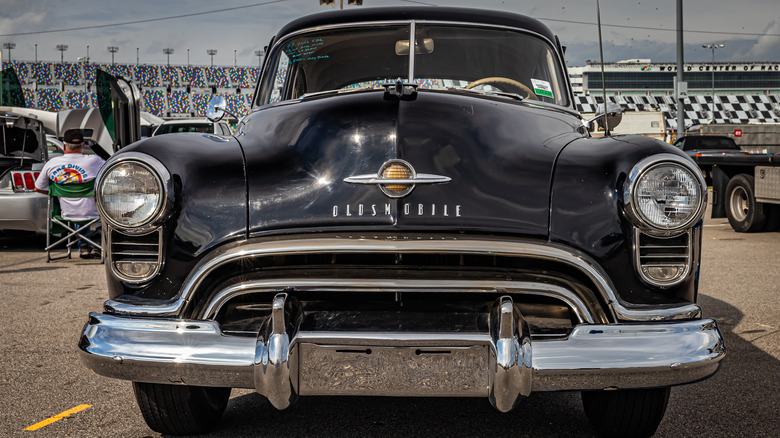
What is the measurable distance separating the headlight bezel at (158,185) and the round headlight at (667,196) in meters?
1.39

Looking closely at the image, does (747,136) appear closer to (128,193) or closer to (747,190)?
(747,190)

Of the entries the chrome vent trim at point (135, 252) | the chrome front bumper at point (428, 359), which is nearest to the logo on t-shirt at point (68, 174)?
the chrome vent trim at point (135, 252)

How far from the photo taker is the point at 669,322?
86.6 inches

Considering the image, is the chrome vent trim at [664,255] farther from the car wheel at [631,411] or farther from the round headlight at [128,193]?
the round headlight at [128,193]

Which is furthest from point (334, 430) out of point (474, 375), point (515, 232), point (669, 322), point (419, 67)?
point (419, 67)

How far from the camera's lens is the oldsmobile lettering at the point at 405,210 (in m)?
2.25

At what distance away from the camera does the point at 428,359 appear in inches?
81.8

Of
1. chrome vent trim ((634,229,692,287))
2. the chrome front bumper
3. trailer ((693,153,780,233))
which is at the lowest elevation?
the chrome front bumper

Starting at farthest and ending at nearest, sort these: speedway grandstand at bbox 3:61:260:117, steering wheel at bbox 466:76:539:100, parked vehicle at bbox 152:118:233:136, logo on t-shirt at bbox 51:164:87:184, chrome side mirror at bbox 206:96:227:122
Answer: speedway grandstand at bbox 3:61:260:117 → parked vehicle at bbox 152:118:233:136 → logo on t-shirt at bbox 51:164:87:184 → chrome side mirror at bbox 206:96:227:122 → steering wheel at bbox 466:76:539:100

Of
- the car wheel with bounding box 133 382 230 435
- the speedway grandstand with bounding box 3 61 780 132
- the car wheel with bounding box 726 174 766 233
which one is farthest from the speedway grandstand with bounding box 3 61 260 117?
the car wheel with bounding box 133 382 230 435

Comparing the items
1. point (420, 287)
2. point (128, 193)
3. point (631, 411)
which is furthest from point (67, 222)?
point (631, 411)

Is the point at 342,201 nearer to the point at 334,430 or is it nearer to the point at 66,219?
the point at 334,430

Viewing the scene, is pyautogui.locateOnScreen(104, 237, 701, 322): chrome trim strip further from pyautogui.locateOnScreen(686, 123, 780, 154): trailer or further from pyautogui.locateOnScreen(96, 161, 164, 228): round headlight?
pyautogui.locateOnScreen(686, 123, 780, 154): trailer

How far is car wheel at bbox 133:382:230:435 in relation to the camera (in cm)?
255
